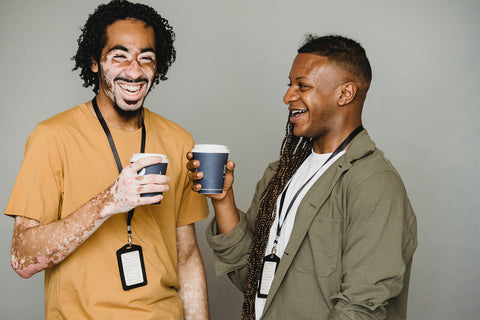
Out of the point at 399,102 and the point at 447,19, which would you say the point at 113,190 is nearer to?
the point at 399,102

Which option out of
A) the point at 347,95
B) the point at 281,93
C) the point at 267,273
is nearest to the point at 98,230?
the point at 267,273

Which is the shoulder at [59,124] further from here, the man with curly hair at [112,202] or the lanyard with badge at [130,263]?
the lanyard with badge at [130,263]

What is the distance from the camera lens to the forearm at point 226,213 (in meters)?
2.33

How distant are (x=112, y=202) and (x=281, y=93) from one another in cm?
229

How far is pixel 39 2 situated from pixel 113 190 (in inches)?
99.2

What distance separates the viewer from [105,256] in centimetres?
195

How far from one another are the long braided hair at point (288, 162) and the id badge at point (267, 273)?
0.07 meters

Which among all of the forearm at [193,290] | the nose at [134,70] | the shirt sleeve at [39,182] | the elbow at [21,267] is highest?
the nose at [134,70]

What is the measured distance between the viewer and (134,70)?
2.09 meters

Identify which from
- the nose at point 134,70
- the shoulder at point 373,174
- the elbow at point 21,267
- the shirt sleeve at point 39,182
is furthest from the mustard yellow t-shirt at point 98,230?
the shoulder at point 373,174

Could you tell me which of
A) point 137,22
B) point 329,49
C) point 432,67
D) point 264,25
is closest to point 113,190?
point 137,22

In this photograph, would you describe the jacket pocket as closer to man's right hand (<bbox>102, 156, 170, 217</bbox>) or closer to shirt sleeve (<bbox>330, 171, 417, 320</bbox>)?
shirt sleeve (<bbox>330, 171, 417, 320</bbox>)

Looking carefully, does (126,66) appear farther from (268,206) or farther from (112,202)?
(268,206)

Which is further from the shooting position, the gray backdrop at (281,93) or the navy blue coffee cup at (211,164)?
the gray backdrop at (281,93)
